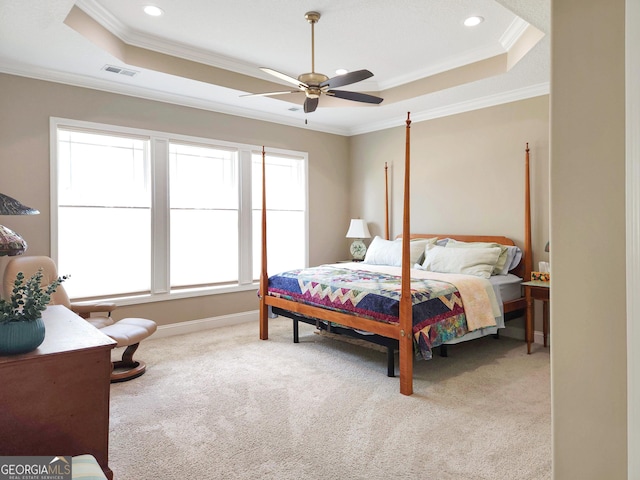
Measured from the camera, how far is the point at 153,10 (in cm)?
323

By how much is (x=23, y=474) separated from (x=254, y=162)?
4445 mm

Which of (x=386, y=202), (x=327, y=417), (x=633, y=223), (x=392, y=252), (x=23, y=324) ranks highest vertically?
(x=386, y=202)

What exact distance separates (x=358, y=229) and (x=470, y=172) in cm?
175

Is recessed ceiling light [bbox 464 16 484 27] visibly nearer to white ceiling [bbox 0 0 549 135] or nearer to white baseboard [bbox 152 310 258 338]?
white ceiling [bbox 0 0 549 135]

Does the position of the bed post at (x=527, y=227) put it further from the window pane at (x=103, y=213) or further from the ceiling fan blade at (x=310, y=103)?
the window pane at (x=103, y=213)

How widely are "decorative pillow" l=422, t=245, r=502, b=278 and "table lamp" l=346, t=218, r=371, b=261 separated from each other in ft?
4.94

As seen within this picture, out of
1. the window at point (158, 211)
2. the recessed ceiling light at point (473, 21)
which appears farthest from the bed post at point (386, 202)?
the recessed ceiling light at point (473, 21)

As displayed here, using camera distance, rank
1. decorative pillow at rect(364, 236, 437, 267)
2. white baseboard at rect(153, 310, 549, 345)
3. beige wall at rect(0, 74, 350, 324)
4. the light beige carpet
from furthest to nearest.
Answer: decorative pillow at rect(364, 236, 437, 267) → white baseboard at rect(153, 310, 549, 345) → beige wall at rect(0, 74, 350, 324) → the light beige carpet

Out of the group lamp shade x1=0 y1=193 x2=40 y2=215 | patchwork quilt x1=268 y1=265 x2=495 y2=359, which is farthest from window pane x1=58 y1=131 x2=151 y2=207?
lamp shade x1=0 y1=193 x2=40 y2=215

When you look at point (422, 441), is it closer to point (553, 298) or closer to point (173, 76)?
point (553, 298)

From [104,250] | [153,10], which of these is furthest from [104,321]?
[153,10]

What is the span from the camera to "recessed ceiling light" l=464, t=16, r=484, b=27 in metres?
3.35

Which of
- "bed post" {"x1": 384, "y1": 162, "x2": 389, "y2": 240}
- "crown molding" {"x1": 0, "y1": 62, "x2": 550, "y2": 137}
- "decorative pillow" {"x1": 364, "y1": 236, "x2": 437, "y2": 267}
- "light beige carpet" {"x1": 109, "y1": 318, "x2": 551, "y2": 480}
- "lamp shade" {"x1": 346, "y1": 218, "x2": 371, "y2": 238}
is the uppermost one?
"crown molding" {"x1": 0, "y1": 62, "x2": 550, "y2": 137}

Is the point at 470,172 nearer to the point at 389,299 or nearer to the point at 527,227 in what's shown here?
the point at 527,227
